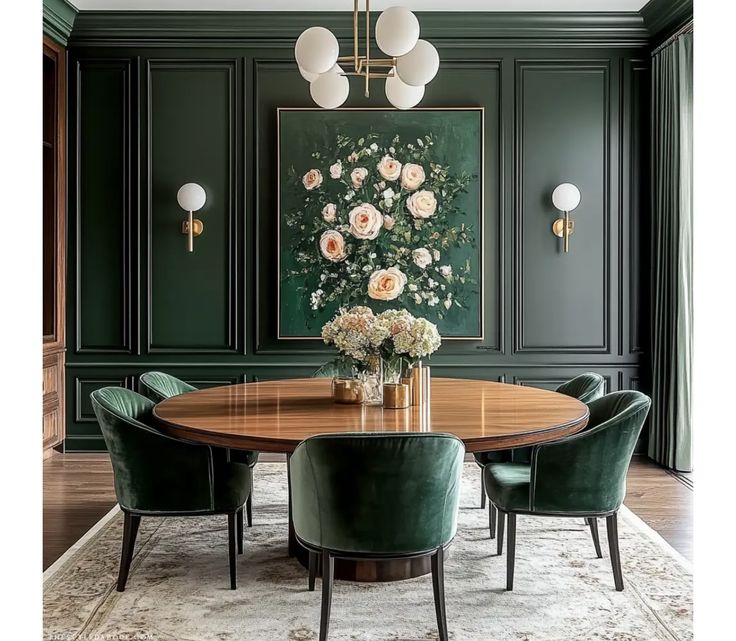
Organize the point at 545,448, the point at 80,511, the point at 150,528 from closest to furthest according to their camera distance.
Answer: the point at 545,448
the point at 150,528
the point at 80,511

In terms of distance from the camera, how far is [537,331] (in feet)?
16.3

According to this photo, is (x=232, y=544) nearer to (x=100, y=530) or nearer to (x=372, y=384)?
(x=372, y=384)

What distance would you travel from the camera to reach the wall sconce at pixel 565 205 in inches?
188

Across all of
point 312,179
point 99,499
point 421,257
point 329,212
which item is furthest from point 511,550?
point 312,179

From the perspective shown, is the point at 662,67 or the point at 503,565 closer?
the point at 503,565

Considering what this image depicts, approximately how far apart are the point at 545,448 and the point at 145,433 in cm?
135

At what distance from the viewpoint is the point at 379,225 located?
16.0 feet

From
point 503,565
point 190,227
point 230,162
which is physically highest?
point 230,162

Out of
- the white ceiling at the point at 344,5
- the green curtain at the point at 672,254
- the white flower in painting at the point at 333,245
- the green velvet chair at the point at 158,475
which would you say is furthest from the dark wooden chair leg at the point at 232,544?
the white ceiling at the point at 344,5

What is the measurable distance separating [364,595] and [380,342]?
89cm

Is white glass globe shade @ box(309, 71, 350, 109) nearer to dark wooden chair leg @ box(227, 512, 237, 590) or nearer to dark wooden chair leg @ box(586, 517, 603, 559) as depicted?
dark wooden chair leg @ box(227, 512, 237, 590)

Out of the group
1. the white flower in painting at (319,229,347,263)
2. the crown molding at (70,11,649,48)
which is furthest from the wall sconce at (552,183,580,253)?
the white flower in painting at (319,229,347,263)
